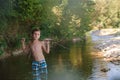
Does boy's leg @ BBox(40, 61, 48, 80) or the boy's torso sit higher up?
the boy's torso

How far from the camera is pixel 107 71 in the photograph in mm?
18250

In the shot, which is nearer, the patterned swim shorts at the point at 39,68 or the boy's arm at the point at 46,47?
the boy's arm at the point at 46,47

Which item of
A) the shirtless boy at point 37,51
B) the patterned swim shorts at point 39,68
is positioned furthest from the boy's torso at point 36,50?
the patterned swim shorts at point 39,68

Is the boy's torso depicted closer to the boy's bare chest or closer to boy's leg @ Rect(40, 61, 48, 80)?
the boy's bare chest

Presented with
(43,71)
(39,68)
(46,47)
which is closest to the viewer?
(46,47)

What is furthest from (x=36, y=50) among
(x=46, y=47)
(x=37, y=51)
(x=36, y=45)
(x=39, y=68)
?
(x=39, y=68)

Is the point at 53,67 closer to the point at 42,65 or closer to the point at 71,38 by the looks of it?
the point at 42,65

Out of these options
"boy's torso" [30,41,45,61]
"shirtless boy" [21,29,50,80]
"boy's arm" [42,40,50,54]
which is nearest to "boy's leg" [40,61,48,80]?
"shirtless boy" [21,29,50,80]

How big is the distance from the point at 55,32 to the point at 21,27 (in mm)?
13012

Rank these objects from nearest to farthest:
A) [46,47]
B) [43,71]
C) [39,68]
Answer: [46,47] → [39,68] → [43,71]

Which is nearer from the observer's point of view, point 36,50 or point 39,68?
point 36,50

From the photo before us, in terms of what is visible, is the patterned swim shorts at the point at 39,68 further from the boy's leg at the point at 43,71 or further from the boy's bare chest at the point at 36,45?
the boy's bare chest at the point at 36,45

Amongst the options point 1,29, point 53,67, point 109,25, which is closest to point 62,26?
point 1,29

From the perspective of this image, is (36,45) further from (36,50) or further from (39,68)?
(39,68)
